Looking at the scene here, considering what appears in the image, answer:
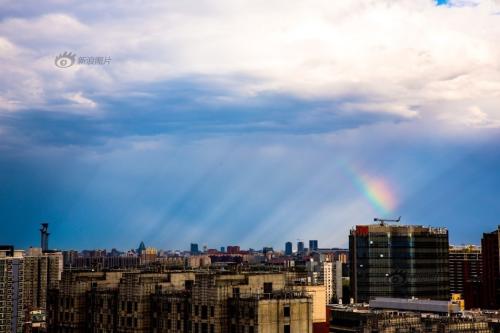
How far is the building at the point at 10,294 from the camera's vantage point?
160 metres

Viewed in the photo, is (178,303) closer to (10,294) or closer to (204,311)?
(204,311)

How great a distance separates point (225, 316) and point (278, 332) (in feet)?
22.3

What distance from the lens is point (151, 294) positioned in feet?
296

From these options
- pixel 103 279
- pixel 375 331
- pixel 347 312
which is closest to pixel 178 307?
pixel 103 279

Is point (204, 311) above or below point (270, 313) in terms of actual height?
below

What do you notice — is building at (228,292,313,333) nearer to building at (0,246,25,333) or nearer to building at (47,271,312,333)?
building at (47,271,312,333)

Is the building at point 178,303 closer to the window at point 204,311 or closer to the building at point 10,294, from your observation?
the window at point 204,311

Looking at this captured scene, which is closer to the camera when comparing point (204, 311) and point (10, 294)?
point (204, 311)

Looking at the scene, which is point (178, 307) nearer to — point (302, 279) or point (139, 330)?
point (139, 330)

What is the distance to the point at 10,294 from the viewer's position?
16175cm

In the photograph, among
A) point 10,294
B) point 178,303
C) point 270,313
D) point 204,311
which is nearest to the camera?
point 270,313

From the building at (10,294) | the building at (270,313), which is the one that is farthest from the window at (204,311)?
the building at (10,294)

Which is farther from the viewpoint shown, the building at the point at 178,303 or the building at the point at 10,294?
the building at the point at 10,294

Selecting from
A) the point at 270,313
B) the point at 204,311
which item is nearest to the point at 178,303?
the point at 204,311
